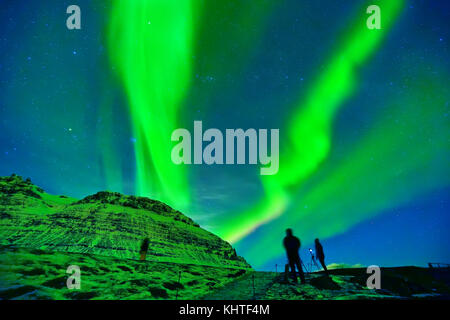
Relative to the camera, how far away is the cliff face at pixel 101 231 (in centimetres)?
11288

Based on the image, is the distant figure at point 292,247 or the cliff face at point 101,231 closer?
the distant figure at point 292,247

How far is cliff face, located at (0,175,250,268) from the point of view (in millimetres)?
112875

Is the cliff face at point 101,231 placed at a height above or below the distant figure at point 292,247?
below

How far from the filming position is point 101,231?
5094 inches

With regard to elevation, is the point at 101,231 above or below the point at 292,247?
below

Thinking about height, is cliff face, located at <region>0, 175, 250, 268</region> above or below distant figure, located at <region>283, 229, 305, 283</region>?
below

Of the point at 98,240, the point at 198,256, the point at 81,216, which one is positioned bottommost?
the point at 198,256

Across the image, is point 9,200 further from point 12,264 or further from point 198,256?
point 12,264

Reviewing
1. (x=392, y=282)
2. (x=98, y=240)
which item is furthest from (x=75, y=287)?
(x=98, y=240)

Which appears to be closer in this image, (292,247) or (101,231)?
(292,247)

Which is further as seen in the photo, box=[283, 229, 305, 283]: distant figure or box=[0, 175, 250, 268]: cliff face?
box=[0, 175, 250, 268]: cliff face

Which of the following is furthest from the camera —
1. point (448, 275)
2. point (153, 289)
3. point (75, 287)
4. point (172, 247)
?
point (172, 247)

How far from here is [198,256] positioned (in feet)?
473
